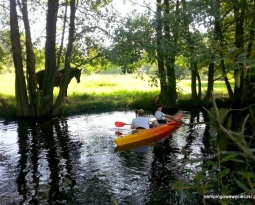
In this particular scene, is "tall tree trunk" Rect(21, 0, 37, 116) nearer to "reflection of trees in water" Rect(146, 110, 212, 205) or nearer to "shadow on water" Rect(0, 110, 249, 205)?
"shadow on water" Rect(0, 110, 249, 205)

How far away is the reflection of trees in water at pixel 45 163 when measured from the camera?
707 cm

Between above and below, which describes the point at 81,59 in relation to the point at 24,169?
above

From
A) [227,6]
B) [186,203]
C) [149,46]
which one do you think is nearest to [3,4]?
[149,46]

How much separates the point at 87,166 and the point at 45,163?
1375 mm

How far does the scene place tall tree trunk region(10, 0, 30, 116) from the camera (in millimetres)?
16344

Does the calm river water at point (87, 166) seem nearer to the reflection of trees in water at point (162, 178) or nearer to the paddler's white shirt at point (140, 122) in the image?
the reflection of trees in water at point (162, 178)

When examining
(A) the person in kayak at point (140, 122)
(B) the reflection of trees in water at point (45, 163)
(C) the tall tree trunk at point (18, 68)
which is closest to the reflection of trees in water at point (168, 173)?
(A) the person in kayak at point (140, 122)

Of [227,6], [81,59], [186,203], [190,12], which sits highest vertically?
[227,6]

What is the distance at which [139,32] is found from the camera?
12.3 metres

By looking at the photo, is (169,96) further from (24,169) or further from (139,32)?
(24,169)

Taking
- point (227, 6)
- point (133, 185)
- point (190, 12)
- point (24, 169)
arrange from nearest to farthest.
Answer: point (133, 185), point (24, 169), point (190, 12), point (227, 6)

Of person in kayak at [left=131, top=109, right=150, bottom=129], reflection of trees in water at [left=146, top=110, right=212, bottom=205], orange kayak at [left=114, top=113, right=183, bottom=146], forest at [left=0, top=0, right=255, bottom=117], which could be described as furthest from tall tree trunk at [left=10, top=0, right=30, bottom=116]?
reflection of trees in water at [left=146, top=110, right=212, bottom=205]

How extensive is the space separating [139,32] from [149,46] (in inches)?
28.2

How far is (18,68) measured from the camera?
1695 centimetres
